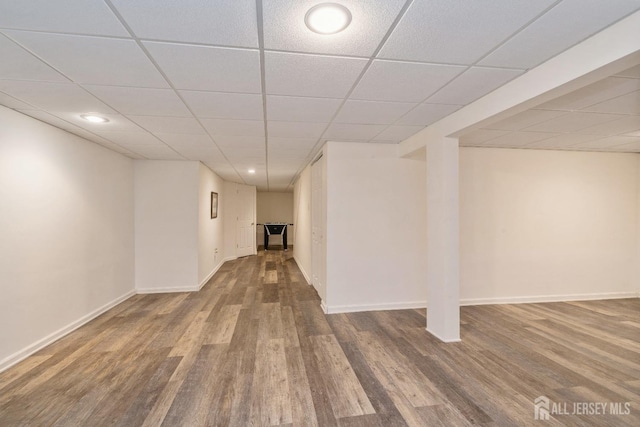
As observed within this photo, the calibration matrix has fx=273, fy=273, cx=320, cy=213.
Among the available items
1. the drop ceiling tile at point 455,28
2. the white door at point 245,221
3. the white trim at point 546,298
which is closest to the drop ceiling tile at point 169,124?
the drop ceiling tile at point 455,28

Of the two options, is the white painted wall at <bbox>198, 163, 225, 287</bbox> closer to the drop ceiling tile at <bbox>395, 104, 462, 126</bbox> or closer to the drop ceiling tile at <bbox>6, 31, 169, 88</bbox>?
the drop ceiling tile at <bbox>6, 31, 169, 88</bbox>

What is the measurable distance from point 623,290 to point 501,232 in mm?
2351

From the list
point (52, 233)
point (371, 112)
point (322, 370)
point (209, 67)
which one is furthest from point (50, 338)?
point (371, 112)

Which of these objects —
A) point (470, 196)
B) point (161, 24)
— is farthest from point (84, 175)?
point (470, 196)

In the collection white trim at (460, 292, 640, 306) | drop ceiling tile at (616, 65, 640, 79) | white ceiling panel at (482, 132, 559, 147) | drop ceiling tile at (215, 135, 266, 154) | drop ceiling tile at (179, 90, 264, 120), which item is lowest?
white trim at (460, 292, 640, 306)

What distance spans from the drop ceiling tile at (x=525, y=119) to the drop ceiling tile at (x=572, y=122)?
0.11m

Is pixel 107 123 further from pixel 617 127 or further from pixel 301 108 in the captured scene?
pixel 617 127

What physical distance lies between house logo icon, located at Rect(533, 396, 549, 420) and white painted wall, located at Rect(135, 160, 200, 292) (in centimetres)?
461

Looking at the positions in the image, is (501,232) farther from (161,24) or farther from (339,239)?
(161,24)

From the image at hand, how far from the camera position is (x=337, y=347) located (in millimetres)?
2719

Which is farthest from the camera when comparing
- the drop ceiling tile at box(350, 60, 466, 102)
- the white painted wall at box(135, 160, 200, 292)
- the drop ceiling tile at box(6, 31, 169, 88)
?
the white painted wall at box(135, 160, 200, 292)

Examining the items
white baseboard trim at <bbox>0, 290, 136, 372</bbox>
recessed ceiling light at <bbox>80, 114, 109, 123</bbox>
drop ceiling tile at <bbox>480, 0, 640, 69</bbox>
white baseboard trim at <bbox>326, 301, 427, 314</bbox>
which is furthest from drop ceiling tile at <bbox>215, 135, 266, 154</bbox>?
white baseboard trim at <bbox>0, 290, 136, 372</bbox>

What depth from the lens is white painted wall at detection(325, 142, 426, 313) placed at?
3.68m

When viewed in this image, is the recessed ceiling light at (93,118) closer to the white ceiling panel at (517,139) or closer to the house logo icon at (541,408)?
the house logo icon at (541,408)
